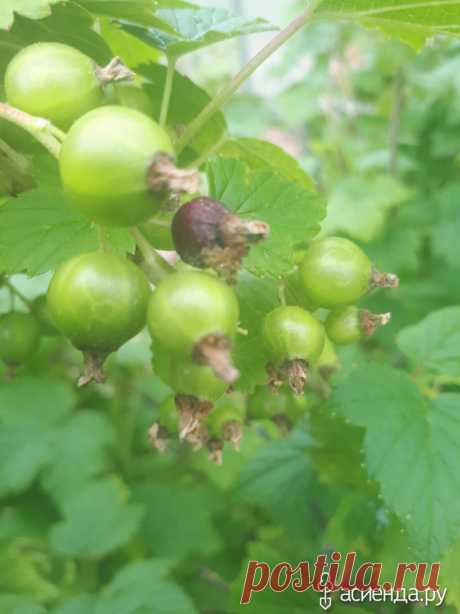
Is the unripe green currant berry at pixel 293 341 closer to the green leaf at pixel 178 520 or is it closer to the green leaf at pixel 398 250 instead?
the green leaf at pixel 178 520

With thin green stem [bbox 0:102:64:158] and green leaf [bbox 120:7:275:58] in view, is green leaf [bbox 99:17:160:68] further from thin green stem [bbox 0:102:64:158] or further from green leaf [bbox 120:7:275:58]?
thin green stem [bbox 0:102:64:158]

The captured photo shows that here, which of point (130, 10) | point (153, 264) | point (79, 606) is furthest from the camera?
point (79, 606)

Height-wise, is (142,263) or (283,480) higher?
(283,480)

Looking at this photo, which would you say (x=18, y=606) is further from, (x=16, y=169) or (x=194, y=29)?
(x=194, y=29)

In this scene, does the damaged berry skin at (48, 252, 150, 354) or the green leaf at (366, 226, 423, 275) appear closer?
the damaged berry skin at (48, 252, 150, 354)

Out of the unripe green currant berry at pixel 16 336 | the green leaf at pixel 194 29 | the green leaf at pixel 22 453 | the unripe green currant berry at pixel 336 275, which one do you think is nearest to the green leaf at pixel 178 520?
the green leaf at pixel 22 453

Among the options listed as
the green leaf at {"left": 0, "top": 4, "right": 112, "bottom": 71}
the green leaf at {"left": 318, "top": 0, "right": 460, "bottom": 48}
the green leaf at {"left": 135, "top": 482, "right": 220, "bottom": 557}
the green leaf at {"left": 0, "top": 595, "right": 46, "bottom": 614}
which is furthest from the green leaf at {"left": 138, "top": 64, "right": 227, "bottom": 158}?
the green leaf at {"left": 135, "top": 482, "right": 220, "bottom": 557}

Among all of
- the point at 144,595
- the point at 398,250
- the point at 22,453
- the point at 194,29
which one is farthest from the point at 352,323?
the point at 398,250
